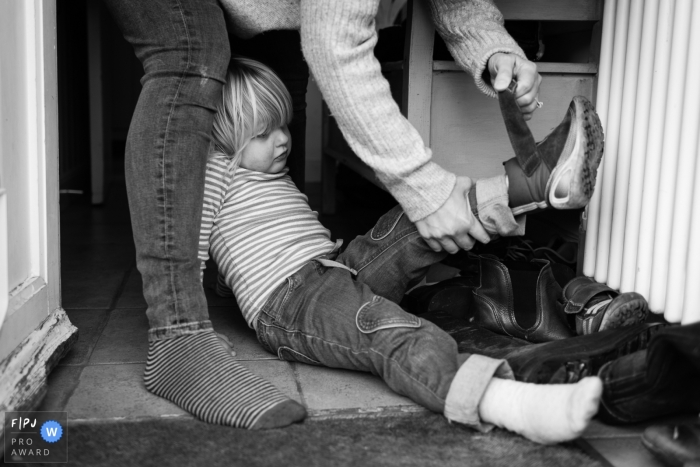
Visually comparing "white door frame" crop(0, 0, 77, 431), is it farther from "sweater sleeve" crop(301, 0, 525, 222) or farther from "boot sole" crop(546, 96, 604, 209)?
"boot sole" crop(546, 96, 604, 209)

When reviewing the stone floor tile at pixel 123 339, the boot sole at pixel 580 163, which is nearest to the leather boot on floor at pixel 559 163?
the boot sole at pixel 580 163

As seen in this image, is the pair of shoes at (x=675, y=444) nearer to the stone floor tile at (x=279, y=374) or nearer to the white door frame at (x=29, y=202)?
the stone floor tile at (x=279, y=374)

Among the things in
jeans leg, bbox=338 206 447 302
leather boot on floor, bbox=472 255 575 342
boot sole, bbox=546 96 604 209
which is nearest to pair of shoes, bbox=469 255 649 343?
leather boot on floor, bbox=472 255 575 342

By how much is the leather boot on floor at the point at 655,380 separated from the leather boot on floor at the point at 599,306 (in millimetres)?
149

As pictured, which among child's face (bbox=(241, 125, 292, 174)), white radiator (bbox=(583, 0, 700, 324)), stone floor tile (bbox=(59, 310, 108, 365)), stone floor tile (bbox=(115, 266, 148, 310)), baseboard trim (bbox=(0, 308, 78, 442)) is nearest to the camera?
baseboard trim (bbox=(0, 308, 78, 442))

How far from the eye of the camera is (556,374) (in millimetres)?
894

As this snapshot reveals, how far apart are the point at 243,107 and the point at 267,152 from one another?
83 millimetres

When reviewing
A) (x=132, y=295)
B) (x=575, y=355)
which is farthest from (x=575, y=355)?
(x=132, y=295)

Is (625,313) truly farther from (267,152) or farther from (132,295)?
(132,295)

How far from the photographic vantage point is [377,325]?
973 millimetres

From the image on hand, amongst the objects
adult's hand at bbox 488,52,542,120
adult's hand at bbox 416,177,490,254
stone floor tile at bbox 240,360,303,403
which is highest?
adult's hand at bbox 488,52,542,120

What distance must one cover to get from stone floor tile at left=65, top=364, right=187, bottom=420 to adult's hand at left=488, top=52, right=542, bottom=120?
→ 622 mm

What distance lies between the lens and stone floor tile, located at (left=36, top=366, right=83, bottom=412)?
92 cm

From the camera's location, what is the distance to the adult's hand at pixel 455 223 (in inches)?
39.4
